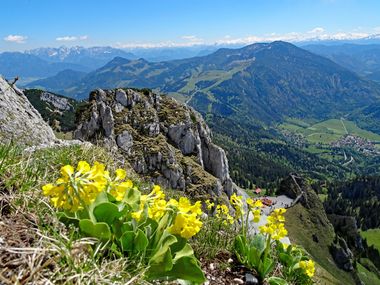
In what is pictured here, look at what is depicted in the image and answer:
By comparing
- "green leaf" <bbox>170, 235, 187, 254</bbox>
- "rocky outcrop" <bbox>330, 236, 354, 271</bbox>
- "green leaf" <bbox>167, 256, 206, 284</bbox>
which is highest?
"green leaf" <bbox>170, 235, 187, 254</bbox>

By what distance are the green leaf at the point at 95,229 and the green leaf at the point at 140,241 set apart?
323 mm

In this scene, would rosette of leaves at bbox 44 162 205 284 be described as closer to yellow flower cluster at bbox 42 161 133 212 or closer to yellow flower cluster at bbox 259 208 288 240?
yellow flower cluster at bbox 42 161 133 212

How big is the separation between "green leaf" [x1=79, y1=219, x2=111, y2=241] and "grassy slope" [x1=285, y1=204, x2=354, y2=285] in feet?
328

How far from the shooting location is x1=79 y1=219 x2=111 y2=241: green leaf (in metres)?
3.95

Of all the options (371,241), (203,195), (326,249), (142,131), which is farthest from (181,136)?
(371,241)

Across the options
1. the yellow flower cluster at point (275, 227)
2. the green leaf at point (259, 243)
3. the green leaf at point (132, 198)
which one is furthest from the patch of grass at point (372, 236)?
the green leaf at point (132, 198)

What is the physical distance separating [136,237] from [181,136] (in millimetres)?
75424

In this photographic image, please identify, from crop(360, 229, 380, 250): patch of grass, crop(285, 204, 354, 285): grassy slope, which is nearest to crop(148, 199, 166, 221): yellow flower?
crop(285, 204, 354, 285): grassy slope

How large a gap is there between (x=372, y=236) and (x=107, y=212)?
200m

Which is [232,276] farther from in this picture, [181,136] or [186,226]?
[181,136]

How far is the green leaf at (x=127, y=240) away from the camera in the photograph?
14.1 ft

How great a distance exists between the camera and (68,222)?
4281 millimetres

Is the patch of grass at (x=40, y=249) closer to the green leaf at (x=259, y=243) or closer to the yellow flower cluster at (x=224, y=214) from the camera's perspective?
the green leaf at (x=259, y=243)

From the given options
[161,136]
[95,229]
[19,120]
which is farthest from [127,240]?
[161,136]
